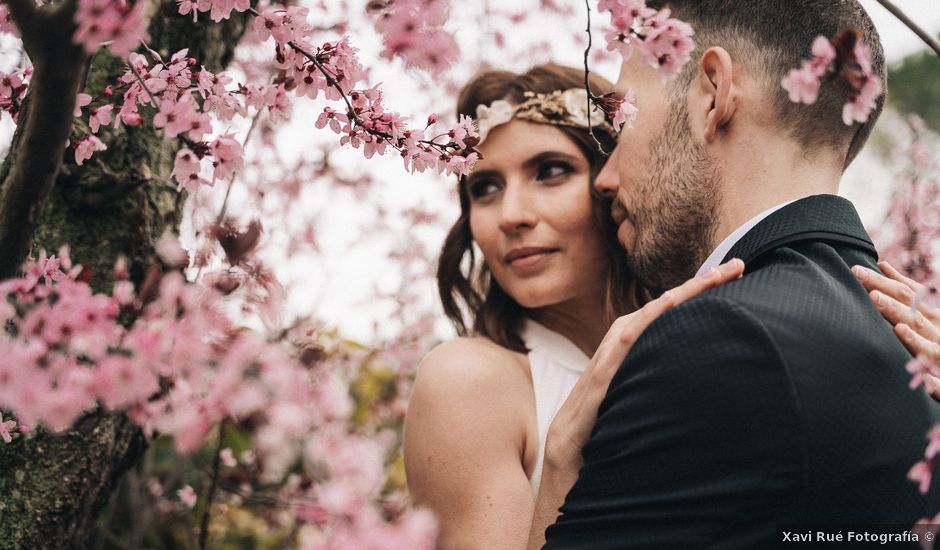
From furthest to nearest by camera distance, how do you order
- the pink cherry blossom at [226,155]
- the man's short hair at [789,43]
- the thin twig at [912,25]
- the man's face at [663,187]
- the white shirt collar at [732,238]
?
the man's face at [663,187]
the man's short hair at [789,43]
the white shirt collar at [732,238]
the pink cherry blossom at [226,155]
the thin twig at [912,25]

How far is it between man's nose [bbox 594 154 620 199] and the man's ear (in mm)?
542

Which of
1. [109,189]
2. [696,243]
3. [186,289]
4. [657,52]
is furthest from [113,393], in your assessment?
[696,243]

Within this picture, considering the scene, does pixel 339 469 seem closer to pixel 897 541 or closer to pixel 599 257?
pixel 897 541

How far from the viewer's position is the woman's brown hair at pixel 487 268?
8.38 ft

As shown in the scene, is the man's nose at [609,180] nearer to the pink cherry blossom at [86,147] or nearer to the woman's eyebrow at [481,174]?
the woman's eyebrow at [481,174]

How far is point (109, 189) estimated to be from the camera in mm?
1730

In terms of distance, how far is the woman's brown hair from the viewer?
8.38 ft

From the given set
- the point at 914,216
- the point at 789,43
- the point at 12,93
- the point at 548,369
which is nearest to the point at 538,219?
the point at 548,369

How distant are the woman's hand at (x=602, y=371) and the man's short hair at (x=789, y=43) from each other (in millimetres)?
551

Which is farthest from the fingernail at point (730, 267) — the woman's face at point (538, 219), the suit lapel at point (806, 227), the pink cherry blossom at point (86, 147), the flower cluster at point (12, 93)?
the flower cluster at point (12, 93)

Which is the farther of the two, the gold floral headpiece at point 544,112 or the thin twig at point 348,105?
the gold floral headpiece at point 544,112

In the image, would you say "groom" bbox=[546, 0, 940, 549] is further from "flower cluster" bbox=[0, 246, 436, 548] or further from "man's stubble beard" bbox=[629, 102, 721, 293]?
"flower cluster" bbox=[0, 246, 436, 548]

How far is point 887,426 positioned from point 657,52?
810 millimetres

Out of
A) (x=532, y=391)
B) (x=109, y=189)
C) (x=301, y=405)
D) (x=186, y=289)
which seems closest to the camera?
(x=186, y=289)
